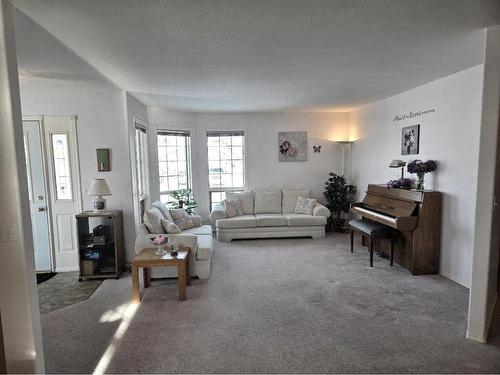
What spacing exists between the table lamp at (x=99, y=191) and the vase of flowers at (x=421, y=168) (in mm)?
4108

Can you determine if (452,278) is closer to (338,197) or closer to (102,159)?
(338,197)

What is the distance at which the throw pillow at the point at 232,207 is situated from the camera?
19.5 feet

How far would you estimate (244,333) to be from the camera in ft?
8.61

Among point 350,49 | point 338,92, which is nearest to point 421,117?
point 338,92

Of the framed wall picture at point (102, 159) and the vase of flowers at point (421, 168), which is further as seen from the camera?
the framed wall picture at point (102, 159)

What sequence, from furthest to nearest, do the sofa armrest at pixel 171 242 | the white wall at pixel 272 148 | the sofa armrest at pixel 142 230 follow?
the white wall at pixel 272 148 < the sofa armrest at pixel 142 230 < the sofa armrest at pixel 171 242

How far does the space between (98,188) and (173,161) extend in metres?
2.38

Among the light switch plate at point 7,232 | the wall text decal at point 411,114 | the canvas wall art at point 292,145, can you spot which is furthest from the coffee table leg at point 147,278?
the wall text decal at point 411,114

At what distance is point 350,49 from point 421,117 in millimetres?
2157

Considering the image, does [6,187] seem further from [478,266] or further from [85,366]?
[478,266]

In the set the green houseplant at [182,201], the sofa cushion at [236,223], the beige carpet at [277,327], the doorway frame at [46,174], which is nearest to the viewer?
the beige carpet at [277,327]

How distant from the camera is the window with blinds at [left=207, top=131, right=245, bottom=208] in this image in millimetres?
6520

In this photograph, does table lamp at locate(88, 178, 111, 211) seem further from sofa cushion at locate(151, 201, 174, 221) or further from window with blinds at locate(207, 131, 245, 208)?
window with blinds at locate(207, 131, 245, 208)

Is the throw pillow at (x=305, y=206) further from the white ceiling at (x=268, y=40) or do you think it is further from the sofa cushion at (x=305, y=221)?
the white ceiling at (x=268, y=40)
